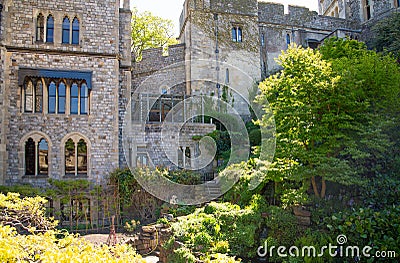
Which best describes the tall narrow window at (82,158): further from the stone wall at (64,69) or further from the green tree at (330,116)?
the green tree at (330,116)

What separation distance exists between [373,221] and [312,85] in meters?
3.57

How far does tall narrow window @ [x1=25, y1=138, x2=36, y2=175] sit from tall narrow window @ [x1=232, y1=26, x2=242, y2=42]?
530 inches

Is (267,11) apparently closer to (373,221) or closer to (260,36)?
(260,36)

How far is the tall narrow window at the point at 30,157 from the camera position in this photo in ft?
45.7

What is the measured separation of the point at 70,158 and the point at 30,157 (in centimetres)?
152

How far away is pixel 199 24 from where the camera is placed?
21.0 m

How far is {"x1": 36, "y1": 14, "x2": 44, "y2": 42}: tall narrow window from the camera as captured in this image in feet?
47.7

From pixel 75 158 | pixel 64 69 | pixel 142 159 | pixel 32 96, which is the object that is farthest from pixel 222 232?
pixel 32 96

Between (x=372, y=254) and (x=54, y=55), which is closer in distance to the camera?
(x=372, y=254)

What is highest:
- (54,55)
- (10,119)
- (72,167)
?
(54,55)

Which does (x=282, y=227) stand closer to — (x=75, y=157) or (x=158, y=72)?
(x=75, y=157)

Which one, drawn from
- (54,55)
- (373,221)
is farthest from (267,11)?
(373,221)

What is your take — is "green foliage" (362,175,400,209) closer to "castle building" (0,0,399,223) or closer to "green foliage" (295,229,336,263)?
"green foliage" (295,229,336,263)

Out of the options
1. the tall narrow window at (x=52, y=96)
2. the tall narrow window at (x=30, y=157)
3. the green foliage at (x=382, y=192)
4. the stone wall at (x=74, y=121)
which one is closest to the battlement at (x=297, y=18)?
the stone wall at (x=74, y=121)
